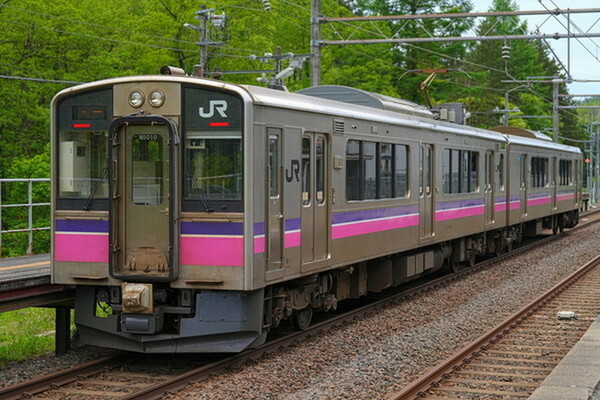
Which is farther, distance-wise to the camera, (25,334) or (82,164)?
(25,334)

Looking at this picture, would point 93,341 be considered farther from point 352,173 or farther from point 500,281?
point 500,281

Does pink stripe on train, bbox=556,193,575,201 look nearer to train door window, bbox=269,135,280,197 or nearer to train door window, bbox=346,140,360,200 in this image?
train door window, bbox=346,140,360,200

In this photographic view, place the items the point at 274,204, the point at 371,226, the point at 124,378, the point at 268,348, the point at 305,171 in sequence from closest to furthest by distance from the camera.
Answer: the point at 124,378
the point at 274,204
the point at 268,348
the point at 305,171
the point at 371,226

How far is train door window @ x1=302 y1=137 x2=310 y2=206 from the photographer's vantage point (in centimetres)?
1062

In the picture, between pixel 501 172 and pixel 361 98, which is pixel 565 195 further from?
pixel 361 98

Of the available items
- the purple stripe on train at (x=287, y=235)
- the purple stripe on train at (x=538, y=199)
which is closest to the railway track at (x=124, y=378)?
the purple stripe on train at (x=287, y=235)

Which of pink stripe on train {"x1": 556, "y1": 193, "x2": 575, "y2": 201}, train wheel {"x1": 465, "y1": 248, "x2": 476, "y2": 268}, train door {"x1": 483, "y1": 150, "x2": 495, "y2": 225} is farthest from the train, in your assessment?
pink stripe on train {"x1": 556, "y1": 193, "x2": 575, "y2": 201}

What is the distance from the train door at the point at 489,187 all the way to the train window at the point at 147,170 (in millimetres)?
11620

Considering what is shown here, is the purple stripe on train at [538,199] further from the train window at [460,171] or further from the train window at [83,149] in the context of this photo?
the train window at [83,149]

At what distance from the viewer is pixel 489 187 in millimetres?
20328

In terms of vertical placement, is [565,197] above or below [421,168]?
below

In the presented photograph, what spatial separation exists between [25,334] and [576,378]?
675cm

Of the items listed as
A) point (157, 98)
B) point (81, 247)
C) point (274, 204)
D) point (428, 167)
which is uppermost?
point (157, 98)

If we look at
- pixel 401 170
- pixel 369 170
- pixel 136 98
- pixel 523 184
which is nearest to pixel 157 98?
pixel 136 98
